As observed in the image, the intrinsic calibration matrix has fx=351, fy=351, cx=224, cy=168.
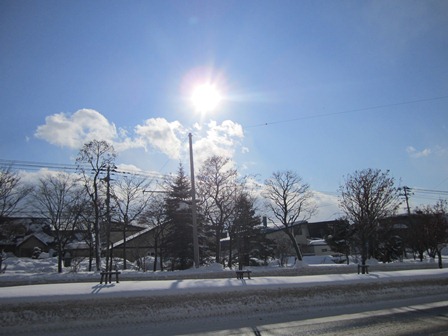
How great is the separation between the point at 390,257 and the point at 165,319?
40.8 meters

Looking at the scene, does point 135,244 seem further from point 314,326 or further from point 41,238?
point 314,326

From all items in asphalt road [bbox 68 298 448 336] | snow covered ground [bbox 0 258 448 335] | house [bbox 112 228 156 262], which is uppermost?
house [bbox 112 228 156 262]

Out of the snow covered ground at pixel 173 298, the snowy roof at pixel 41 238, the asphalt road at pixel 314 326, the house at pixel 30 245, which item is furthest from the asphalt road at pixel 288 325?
the snowy roof at pixel 41 238

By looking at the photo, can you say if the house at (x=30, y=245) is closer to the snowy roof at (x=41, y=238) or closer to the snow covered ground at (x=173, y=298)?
the snowy roof at (x=41, y=238)

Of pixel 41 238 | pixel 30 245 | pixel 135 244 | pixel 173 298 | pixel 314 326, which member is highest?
pixel 41 238

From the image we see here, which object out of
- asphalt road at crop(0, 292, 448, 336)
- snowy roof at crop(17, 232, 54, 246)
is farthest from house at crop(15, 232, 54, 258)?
asphalt road at crop(0, 292, 448, 336)

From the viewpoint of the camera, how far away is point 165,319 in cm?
977

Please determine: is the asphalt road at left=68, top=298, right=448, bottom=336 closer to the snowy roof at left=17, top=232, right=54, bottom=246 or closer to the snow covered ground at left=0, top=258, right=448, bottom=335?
the snow covered ground at left=0, top=258, right=448, bottom=335

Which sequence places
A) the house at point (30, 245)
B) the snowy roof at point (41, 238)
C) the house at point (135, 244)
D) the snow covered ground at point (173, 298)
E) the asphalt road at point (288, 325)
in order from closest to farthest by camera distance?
1. the asphalt road at point (288, 325)
2. the snow covered ground at point (173, 298)
3. the house at point (135, 244)
4. the house at point (30, 245)
5. the snowy roof at point (41, 238)

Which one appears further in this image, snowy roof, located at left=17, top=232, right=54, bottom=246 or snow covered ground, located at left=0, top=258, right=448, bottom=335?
snowy roof, located at left=17, top=232, right=54, bottom=246

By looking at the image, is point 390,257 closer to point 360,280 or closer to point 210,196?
point 210,196

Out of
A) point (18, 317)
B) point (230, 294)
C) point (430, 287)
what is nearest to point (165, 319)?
point (230, 294)

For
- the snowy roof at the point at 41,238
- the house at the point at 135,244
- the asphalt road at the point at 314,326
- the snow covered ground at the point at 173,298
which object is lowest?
the asphalt road at the point at 314,326

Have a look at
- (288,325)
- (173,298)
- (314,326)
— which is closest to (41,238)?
(173,298)
